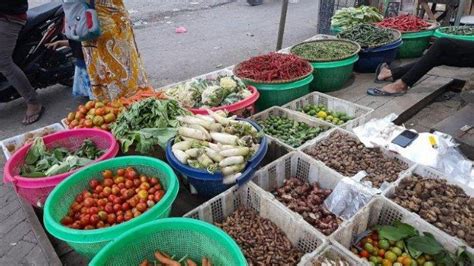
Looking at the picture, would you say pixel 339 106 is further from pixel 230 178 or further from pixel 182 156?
pixel 182 156

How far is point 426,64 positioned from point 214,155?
120 inches

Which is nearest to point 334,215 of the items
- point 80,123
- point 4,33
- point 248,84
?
point 248,84

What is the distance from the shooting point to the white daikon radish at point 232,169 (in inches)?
92.4

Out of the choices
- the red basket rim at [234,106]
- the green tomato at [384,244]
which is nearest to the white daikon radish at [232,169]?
the red basket rim at [234,106]

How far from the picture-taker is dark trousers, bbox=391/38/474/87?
12.6 ft

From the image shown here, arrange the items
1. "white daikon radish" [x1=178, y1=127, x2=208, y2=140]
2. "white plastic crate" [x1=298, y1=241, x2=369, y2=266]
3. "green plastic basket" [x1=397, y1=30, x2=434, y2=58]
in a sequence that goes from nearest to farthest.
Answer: "white plastic crate" [x1=298, y1=241, x2=369, y2=266], "white daikon radish" [x1=178, y1=127, x2=208, y2=140], "green plastic basket" [x1=397, y1=30, x2=434, y2=58]

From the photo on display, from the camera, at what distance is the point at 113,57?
3688mm

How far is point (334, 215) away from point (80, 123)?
2.34 metres

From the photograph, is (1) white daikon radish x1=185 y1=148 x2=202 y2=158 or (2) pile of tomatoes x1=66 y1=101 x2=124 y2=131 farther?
(2) pile of tomatoes x1=66 y1=101 x2=124 y2=131

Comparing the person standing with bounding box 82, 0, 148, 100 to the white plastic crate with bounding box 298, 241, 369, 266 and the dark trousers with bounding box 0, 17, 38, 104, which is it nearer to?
the dark trousers with bounding box 0, 17, 38, 104

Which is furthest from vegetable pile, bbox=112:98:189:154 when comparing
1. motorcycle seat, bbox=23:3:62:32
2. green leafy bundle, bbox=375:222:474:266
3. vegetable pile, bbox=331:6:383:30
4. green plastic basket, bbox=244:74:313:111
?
vegetable pile, bbox=331:6:383:30

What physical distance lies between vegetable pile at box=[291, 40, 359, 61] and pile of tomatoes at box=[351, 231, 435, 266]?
99.5 inches

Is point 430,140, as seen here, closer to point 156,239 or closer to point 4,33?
point 156,239

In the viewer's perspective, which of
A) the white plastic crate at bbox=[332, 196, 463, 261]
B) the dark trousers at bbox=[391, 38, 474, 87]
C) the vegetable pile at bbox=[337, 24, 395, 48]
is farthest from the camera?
the vegetable pile at bbox=[337, 24, 395, 48]
